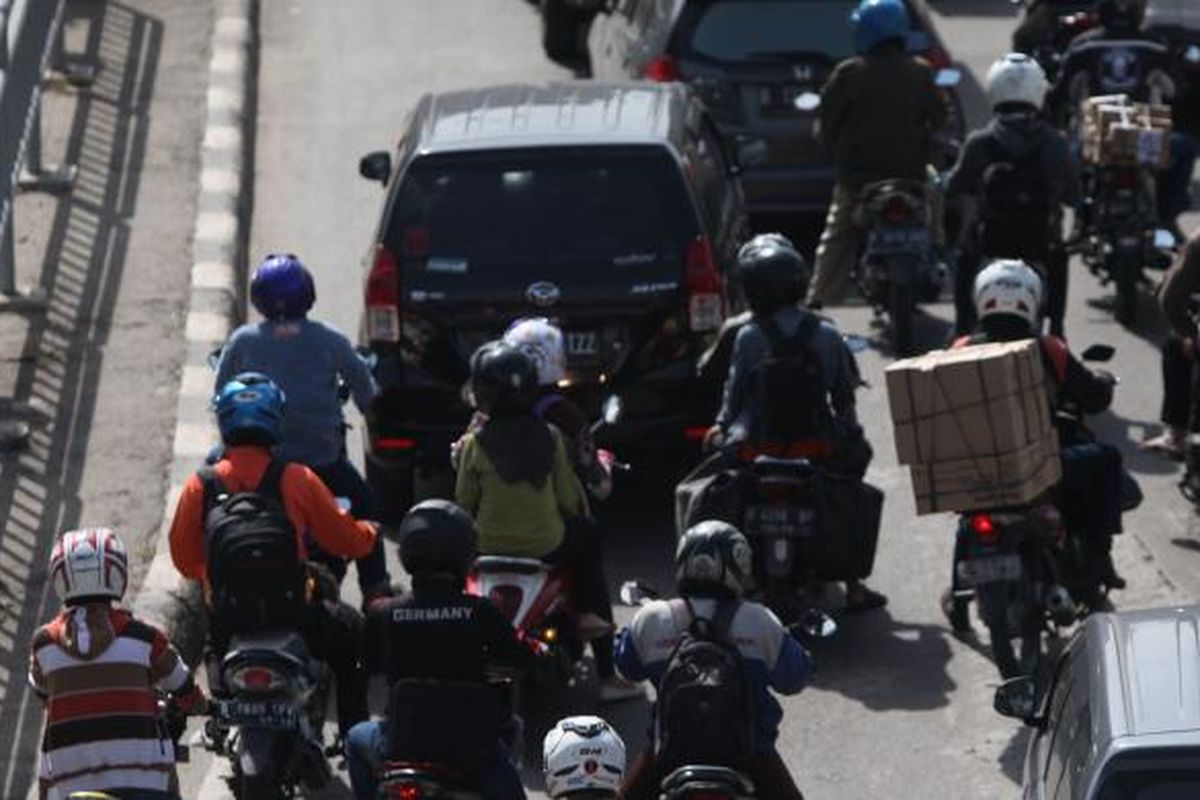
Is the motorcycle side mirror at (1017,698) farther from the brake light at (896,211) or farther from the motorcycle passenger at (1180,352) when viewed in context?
the brake light at (896,211)

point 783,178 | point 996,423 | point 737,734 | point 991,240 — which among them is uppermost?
point 783,178

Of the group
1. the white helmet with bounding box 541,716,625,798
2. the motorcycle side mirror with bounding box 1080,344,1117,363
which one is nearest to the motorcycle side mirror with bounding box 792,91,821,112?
the motorcycle side mirror with bounding box 1080,344,1117,363

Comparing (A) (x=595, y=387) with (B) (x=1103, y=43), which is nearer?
(A) (x=595, y=387)

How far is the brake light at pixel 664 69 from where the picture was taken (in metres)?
19.0

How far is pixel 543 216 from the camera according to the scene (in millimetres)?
14344

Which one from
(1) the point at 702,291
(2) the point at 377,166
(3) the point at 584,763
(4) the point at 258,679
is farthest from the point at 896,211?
(3) the point at 584,763

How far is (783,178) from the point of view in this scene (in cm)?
1914

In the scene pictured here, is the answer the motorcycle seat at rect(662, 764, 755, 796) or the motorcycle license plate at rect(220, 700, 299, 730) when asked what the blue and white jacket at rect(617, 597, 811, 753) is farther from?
the motorcycle license plate at rect(220, 700, 299, 730)

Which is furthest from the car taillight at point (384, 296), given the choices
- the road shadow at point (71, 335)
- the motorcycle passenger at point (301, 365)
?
the road shadow at point (71, 335)

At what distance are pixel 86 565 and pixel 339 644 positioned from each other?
150 cm

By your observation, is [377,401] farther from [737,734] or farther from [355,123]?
[355,123]

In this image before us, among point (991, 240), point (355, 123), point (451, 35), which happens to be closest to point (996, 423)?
point (991, 240)

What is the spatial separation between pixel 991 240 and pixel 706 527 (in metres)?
6.47

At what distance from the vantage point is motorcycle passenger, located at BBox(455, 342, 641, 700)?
1193 cm
